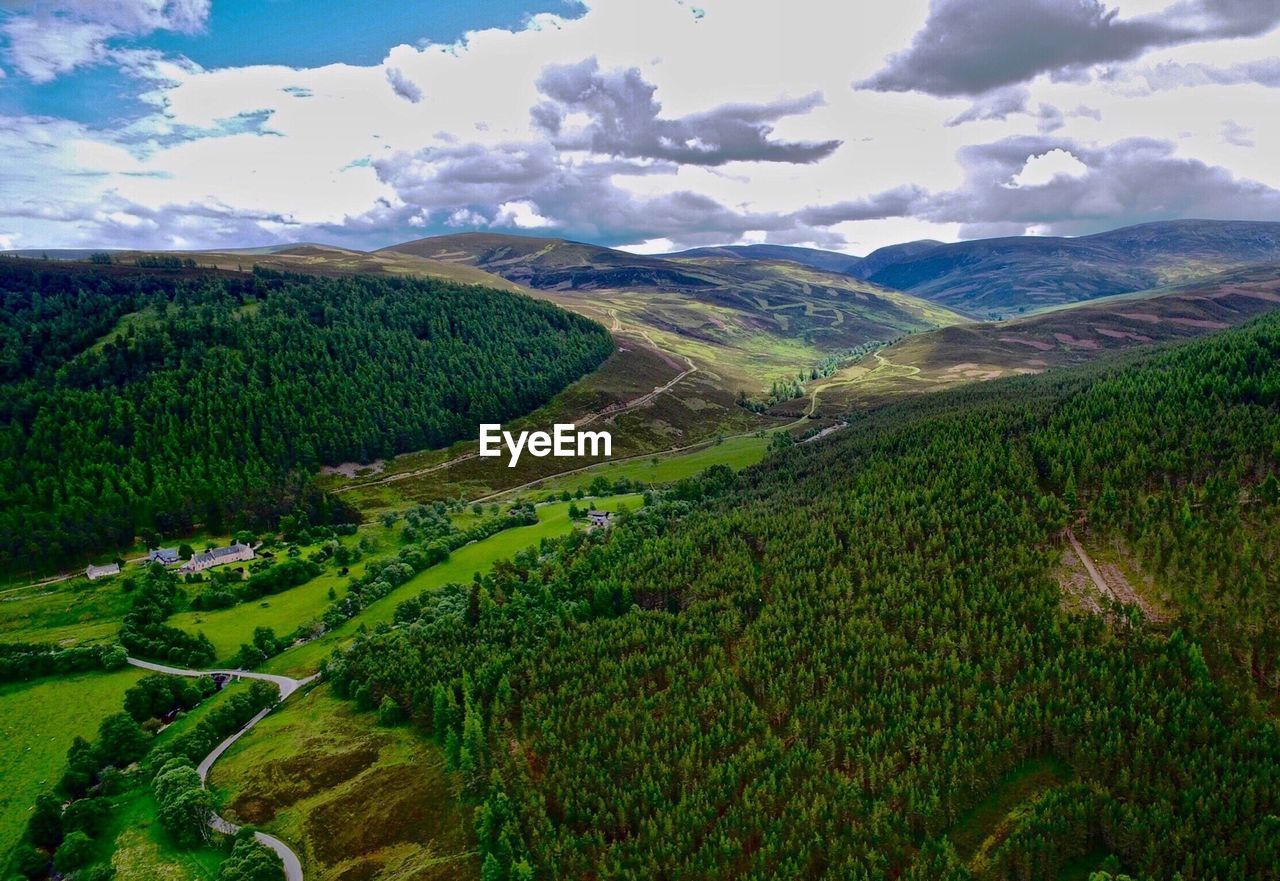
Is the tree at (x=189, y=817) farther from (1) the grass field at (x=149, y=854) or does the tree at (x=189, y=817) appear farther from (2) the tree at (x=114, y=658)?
(2) the tree at (x=114, y=658)

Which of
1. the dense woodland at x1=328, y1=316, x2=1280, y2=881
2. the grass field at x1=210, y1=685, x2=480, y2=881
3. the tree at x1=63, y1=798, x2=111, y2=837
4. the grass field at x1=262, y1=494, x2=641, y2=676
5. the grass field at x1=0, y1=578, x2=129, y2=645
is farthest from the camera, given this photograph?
the grass field at x1=0, y1=578, x2=129, y2=645

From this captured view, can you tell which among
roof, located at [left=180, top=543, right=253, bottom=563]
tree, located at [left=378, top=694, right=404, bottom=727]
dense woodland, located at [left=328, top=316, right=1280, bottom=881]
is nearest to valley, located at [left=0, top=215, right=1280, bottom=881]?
dense woodland, located at [left=328, top=316, right=1280, bottom=881]

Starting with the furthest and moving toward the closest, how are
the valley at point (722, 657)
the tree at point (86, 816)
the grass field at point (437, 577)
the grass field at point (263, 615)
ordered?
the grass field at point (263, 615) → the grass field at point (437, 577) → the tree at point (86, 816) → the valley at point (722, 657)

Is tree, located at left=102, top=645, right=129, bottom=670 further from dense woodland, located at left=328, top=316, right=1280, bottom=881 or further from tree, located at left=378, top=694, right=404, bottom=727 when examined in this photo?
tree, located at left=378, top=694, right=404, bottom=727

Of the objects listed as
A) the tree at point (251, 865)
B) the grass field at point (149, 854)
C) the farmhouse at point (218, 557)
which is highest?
the farmhouse at point (218, 557)

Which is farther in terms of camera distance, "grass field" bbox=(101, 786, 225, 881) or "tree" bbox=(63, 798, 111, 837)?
"tree" bbox=(63, 798, 111, 837)

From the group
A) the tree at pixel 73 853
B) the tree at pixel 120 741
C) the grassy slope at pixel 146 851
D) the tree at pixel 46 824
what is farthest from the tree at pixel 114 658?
the tree at pixel 73 853

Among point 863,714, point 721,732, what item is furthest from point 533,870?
point 863,714
